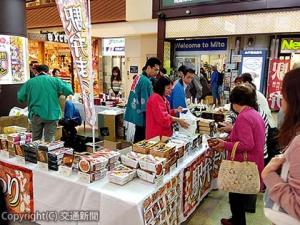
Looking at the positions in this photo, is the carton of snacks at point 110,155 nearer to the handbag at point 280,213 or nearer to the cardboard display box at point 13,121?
the handbag at point 280,213

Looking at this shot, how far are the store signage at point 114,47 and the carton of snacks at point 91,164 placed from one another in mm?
8109

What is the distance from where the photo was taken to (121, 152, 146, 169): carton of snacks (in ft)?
6.79

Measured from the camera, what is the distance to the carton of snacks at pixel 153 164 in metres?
1.94

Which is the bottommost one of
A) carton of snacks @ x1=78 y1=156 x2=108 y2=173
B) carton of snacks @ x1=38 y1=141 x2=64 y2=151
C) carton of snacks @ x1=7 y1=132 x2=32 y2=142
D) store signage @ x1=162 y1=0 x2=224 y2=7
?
carton of snacks @ x1=78 y1=156 x2=108 y2=173

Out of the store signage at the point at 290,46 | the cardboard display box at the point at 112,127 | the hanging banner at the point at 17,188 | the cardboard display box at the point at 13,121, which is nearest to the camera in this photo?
the hanging banner at the point at 17,188

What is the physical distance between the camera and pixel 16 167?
2398mm

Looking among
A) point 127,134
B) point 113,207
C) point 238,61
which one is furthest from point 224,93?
point 113,207

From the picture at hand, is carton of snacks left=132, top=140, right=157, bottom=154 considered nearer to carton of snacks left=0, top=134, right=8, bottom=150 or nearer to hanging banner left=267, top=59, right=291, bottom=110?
carton of snacks left=0, top=134, right=8, bottom=150

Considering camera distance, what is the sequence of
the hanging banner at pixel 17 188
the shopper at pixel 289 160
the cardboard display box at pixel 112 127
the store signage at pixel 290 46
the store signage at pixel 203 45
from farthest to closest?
the store signage at pixel 203 45 → the store signage at pixel 290 46 → the cardboard display box at pixel 112 127 → the hanging banner at pixel 17 188 → the shopper at pixel 289 160

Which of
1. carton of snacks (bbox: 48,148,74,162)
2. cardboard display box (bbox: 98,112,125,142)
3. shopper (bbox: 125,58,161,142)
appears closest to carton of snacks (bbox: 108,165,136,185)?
carton of snacks (bbox: 48,148,74,162)

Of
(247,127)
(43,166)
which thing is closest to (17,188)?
(43,166)

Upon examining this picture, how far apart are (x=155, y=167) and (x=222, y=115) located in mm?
2141

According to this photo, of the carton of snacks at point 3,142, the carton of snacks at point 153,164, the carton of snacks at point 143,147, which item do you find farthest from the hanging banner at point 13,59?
the carton of snacks at point 153,164

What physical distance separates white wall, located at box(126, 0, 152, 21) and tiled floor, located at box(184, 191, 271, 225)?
518cm
